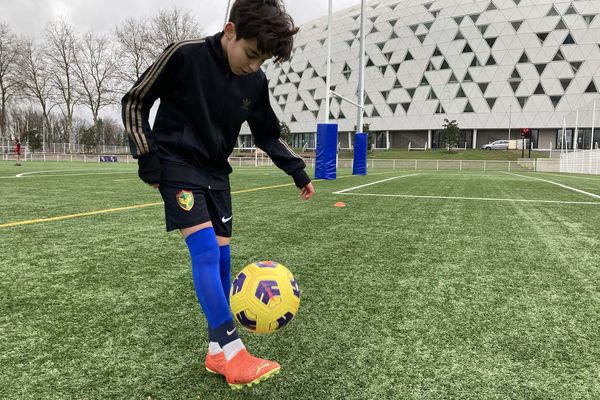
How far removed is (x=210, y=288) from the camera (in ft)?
6.29

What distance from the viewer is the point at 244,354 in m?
1.90

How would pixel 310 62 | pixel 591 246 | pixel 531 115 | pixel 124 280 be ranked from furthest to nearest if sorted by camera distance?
pixel 310 62 < pixel 531 115 < pixel 591 246 < pixel 124 280

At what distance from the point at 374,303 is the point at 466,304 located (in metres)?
0.64

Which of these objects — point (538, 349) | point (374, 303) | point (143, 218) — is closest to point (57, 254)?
point (143, 218)

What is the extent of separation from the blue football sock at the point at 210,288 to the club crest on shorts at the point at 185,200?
0.41 ft

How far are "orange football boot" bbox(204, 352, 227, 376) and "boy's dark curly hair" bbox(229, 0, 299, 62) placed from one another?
141cm

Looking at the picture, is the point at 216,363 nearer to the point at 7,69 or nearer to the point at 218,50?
the point at 218,50

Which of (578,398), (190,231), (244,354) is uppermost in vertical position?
(190,231)

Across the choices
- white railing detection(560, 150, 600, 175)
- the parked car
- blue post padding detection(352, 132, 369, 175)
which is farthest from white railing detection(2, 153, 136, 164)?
the parked car

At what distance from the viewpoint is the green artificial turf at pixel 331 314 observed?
1868 mm

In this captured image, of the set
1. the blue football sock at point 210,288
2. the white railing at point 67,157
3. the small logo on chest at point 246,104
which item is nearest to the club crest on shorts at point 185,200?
the blue football sock at point 210,288

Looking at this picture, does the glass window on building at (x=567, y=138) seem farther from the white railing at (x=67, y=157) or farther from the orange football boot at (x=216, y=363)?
the orange football boot at (x=216, y=363)

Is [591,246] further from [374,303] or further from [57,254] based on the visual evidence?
[57,254]

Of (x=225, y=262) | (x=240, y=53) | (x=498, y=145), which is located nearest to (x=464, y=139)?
(x=498, y=145)
